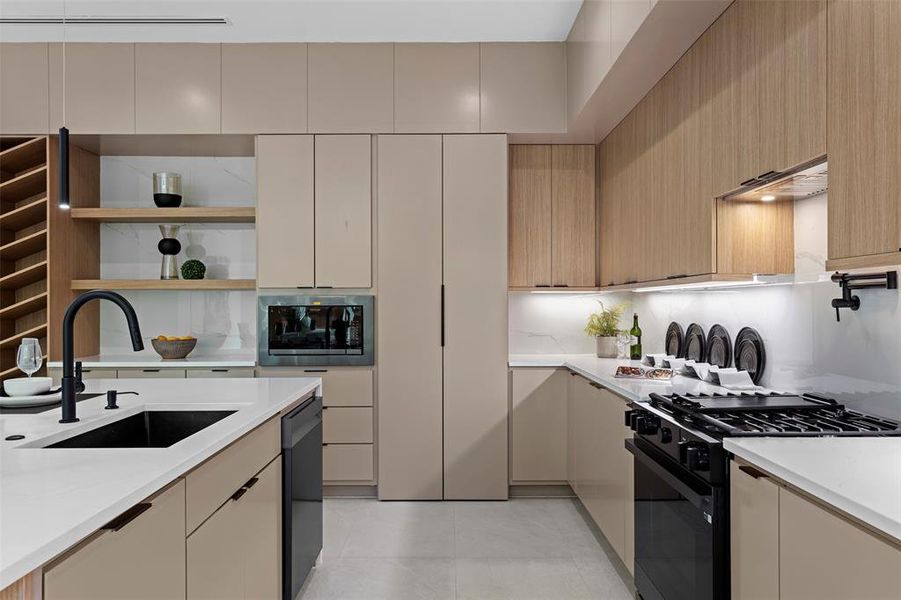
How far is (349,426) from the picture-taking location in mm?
3908

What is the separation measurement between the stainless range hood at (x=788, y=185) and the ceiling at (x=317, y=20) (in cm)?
175

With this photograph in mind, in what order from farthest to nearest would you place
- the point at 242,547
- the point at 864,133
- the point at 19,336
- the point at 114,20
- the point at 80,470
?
the point at 19,336
the point at 114,20
the point at 242,547
the point at 864,133
the point at 80,470

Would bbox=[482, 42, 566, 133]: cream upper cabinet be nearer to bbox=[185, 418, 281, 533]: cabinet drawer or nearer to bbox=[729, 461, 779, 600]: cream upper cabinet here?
bbox=[185, 418, 281, 533]: cabinet drawer

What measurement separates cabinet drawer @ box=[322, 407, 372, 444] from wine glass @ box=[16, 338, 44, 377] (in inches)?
80.0

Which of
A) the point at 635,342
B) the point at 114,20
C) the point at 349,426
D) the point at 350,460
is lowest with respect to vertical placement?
the point at 350,460

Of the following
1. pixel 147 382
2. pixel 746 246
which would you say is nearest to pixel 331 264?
pixel 147 382

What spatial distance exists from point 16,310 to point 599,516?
3.97 metres

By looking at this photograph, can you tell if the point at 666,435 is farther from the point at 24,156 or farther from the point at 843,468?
the point at 24,156

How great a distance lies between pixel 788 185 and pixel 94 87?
4065 mm

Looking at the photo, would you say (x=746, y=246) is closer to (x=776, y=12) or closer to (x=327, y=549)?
(x=776, y=12)

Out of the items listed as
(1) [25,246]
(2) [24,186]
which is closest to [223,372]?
(1) [25,246]

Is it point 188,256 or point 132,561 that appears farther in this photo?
point 188,256

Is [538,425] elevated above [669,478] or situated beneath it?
situated beneath

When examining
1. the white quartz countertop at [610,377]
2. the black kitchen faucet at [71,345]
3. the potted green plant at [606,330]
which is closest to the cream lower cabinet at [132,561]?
the black kitchen faucet at [71,345]
